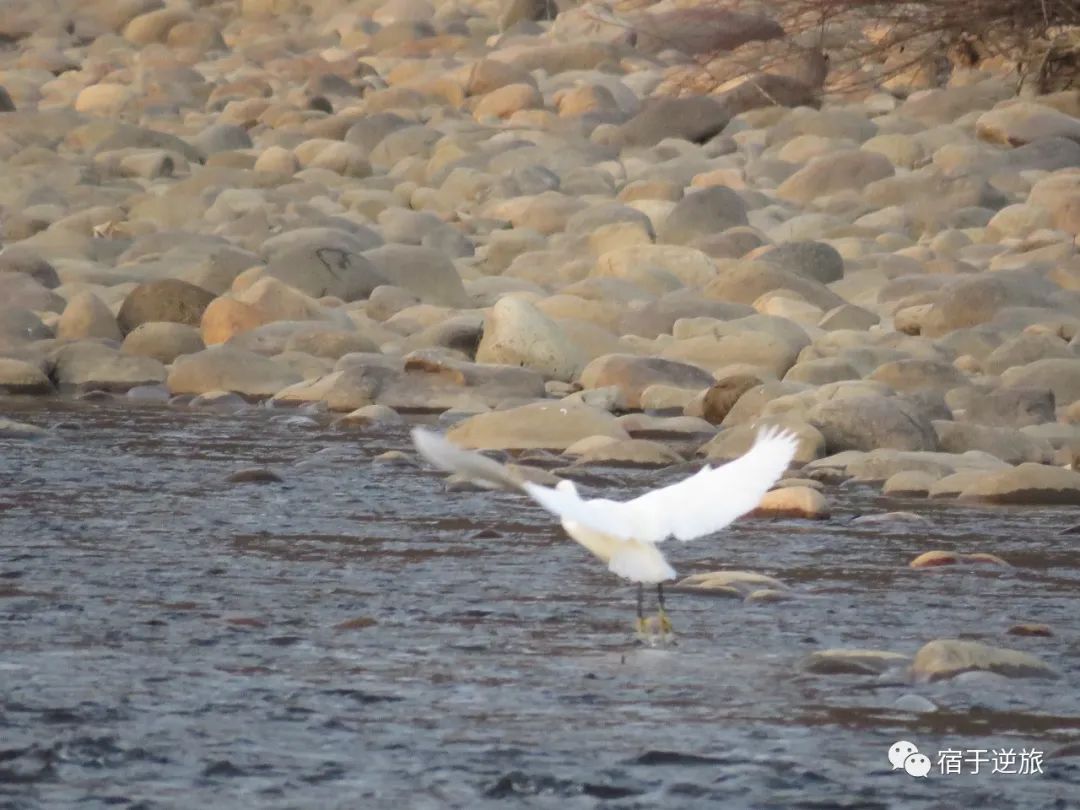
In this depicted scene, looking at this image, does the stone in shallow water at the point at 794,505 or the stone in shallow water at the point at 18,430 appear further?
the stone in shallow water at the point at 18,430

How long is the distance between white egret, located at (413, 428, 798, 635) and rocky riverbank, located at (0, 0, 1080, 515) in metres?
2.16

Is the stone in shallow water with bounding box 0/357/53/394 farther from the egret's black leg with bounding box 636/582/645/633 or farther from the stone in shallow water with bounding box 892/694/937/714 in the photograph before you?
the stone in shallow water with bounding box 892/694/937/714

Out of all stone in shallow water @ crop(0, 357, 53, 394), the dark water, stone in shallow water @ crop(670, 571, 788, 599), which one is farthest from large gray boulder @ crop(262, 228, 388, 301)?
stone in shallow water @ crop(670, 571, 788, 599)

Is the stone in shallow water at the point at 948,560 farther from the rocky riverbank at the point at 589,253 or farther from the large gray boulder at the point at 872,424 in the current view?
the large gray boulder at the point at 872,424

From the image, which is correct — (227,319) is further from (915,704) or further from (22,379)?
(915,704)

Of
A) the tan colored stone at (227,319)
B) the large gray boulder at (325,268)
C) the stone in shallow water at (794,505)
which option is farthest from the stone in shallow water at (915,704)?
the large gray boulder at (325,268)

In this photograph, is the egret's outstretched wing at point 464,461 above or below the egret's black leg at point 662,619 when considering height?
above

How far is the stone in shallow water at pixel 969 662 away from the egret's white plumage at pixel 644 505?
2.02ft

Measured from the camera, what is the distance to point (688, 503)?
5555mm

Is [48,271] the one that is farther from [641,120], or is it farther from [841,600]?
[841,600]

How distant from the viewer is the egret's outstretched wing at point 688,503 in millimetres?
5160

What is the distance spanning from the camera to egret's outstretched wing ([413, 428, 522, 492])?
4.87 meters

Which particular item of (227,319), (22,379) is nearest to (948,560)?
(22,379)

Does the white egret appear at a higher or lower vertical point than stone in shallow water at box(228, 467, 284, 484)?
lower
